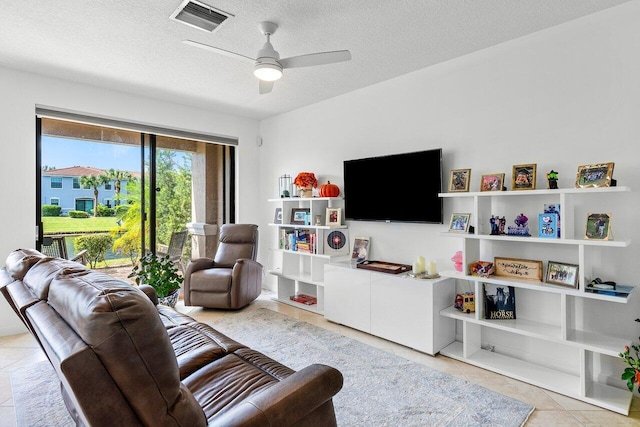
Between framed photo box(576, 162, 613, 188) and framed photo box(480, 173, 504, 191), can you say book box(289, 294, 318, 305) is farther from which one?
framed photo box(576, 162, 613, 188)

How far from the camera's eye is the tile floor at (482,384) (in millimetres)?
2088

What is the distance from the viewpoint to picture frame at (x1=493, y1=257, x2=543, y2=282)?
8.68 feet

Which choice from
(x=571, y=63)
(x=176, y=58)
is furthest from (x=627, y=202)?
(x=176, y=58)

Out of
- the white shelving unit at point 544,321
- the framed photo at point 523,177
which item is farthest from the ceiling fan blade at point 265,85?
the framed photo at point 523,177

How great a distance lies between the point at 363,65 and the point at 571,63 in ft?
5.43

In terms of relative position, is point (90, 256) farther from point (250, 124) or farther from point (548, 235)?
point (548, 235)

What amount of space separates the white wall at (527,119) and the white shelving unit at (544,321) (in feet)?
0.46

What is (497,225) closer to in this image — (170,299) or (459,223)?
(459,223)

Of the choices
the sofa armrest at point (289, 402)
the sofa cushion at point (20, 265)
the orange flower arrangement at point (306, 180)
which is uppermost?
the orange flower arrangement at point (306, 180)

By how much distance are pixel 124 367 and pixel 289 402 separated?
0.59 meters

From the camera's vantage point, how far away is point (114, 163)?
4.38 meters

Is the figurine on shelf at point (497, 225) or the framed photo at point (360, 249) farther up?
the figurine on shelf at point (497, 225)

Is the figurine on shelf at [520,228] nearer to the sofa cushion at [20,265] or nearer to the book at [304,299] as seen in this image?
the book at [304,299]

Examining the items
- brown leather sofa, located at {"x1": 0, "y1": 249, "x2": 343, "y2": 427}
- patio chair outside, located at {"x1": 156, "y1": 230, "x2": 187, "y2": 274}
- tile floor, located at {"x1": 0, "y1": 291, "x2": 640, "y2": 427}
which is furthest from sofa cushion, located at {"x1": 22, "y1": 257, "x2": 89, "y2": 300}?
patio chair outside, located at {"x1": 156, "y1": 230, "x2": 187, "y2": 274}
